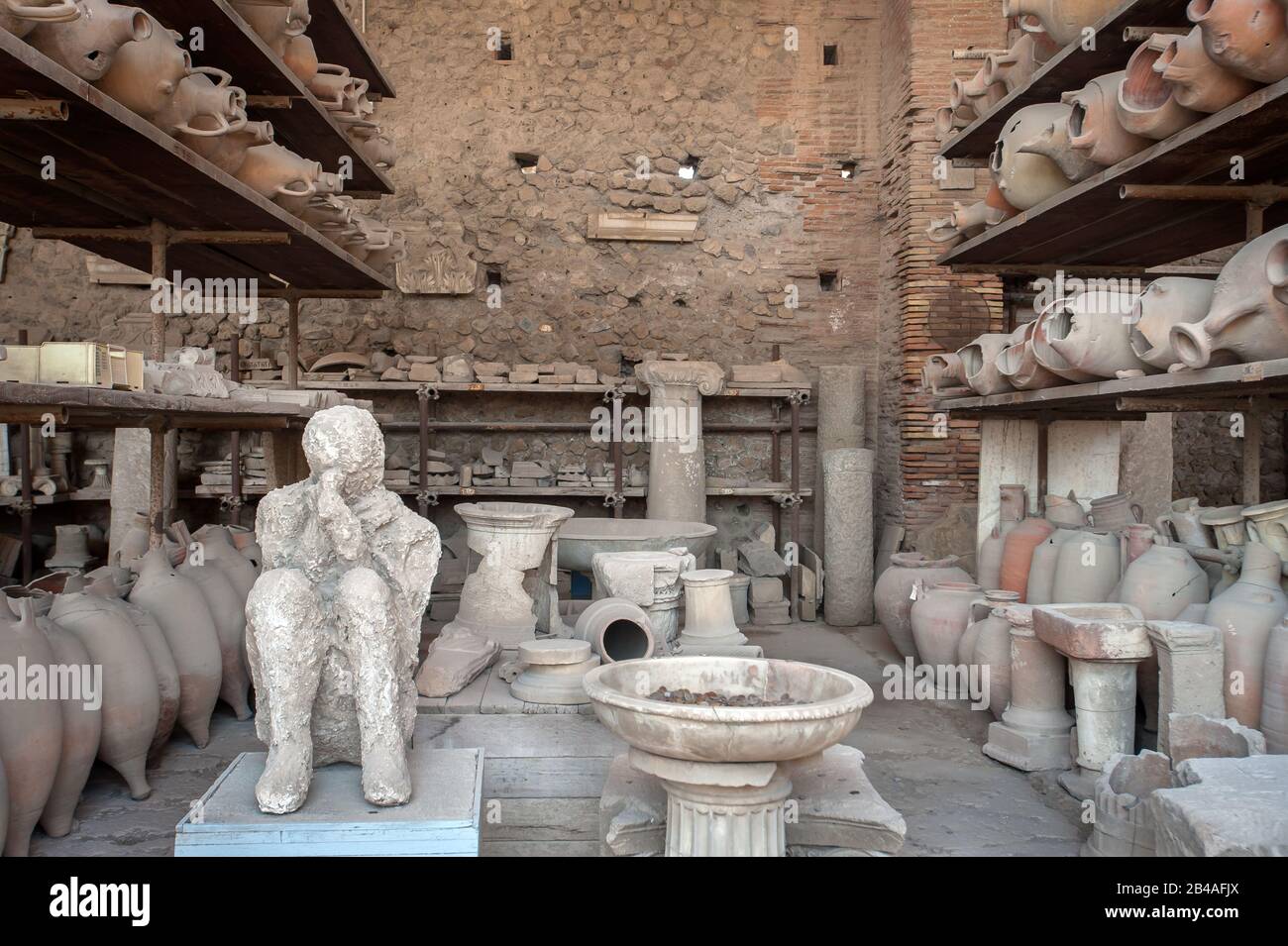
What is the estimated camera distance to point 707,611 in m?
5.12

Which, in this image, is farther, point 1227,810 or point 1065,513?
point 1065,513

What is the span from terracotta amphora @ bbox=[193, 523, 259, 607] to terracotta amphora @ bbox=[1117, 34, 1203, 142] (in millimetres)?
4404

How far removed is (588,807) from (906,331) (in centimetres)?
519

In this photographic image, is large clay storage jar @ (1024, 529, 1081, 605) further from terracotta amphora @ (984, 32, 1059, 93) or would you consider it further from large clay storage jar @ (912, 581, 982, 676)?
terracotta amphora @ (984, 32, 1059, 93)

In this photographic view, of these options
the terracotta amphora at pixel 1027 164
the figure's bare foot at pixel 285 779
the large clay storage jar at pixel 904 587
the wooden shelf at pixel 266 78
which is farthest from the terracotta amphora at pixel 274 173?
the large clay storage jar at pixel 904 587

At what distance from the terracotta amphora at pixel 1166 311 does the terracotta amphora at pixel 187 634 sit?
13.5ft

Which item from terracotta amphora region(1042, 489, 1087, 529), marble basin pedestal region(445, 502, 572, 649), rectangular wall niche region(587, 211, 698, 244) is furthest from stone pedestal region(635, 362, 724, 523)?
terracotta amphora region(1042, 489, 1087, 529)

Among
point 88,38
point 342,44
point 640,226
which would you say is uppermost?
point 342,44

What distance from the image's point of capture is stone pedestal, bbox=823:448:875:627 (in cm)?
757

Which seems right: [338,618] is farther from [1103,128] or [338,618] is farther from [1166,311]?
[1103,128]

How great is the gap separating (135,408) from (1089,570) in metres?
4.34

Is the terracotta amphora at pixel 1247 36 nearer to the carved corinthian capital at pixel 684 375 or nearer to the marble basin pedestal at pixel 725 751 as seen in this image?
the marble basin pedestal at pixel 725 751

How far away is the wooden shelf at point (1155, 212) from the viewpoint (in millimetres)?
3509

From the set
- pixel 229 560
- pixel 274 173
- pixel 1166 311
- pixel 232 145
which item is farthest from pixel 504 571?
pixel 1166 311
